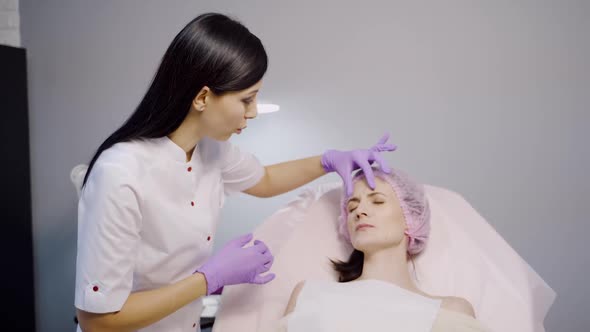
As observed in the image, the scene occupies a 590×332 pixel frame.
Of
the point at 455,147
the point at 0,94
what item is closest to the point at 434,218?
the point at 455,147

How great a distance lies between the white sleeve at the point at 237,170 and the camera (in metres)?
1.20

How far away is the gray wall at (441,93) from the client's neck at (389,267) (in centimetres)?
61

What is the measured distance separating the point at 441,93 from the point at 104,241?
52.8 inches

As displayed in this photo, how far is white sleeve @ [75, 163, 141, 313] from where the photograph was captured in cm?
83

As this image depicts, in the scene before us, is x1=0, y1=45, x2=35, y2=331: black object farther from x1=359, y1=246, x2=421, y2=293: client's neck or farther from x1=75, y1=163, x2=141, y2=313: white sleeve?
x1=359, y1=246, x2=421, y2=293: client's neck

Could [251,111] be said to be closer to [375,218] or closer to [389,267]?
[375,218]

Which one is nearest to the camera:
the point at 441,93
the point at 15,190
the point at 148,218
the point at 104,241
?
the point at 104,241

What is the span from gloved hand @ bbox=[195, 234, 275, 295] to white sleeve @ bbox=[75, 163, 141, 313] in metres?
0.19

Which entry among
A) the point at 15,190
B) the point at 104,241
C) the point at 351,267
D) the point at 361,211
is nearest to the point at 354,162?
the point at 361,211

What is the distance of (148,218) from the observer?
0.94m

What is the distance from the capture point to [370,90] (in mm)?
1745

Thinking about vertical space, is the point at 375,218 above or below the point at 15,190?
above

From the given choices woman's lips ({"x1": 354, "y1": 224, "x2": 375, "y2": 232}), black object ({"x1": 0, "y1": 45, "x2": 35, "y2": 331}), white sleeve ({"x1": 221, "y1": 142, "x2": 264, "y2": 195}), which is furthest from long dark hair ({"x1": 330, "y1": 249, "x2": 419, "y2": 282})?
black object ({"x1": 0, "y1": 45, "x2": 35, "y2": 331})

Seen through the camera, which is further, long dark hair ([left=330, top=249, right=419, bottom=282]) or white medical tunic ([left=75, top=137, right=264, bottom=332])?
long dark hair ([left=330, top=249, right=419, bottom=282])
